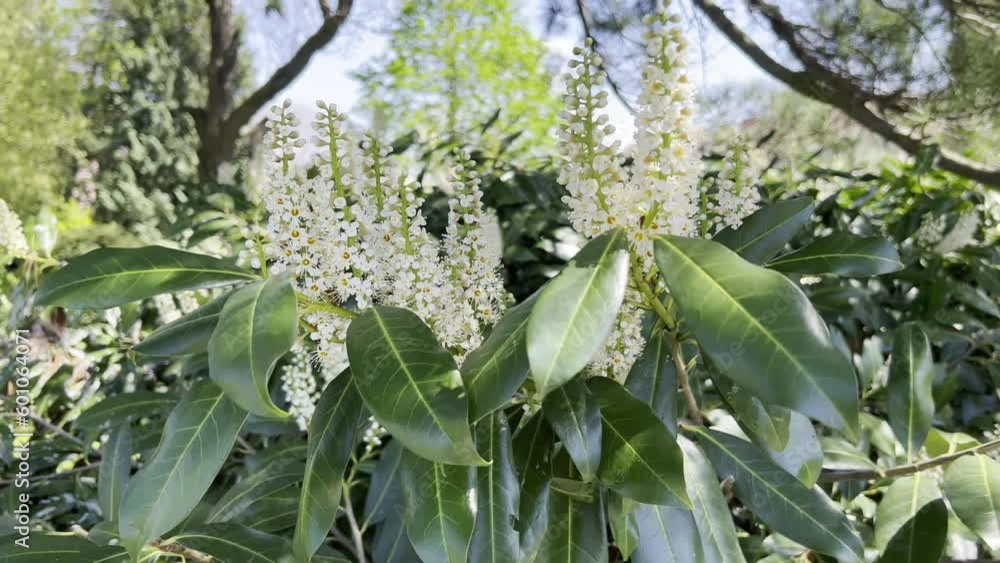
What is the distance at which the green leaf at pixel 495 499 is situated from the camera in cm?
57

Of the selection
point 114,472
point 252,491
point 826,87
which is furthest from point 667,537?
point 826,87

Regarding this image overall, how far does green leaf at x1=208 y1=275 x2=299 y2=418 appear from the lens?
1.53ft

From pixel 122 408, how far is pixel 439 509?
0.97 metres

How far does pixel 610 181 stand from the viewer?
58 centimetres

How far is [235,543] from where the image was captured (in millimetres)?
758

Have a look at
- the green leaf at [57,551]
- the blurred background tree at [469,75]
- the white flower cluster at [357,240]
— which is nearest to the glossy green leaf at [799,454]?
the white flower cluster at [357,240]

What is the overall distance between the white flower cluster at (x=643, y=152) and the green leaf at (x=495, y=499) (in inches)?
6.9

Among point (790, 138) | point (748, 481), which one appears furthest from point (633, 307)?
point (790, 138)

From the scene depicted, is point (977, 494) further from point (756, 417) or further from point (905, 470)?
point (756, 417)

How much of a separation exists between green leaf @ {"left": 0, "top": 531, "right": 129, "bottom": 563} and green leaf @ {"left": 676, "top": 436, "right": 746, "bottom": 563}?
57cm

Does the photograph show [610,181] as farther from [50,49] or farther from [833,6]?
[50,49]

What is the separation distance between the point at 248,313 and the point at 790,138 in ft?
11.0

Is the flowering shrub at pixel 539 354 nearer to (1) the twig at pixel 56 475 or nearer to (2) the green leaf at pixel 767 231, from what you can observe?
(2) the green leaf at pixel 767 231

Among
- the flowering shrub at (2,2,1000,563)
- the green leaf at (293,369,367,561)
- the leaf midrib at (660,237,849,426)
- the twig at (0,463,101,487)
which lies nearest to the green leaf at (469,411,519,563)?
the flowering shrub at (2,2,1000,563)
